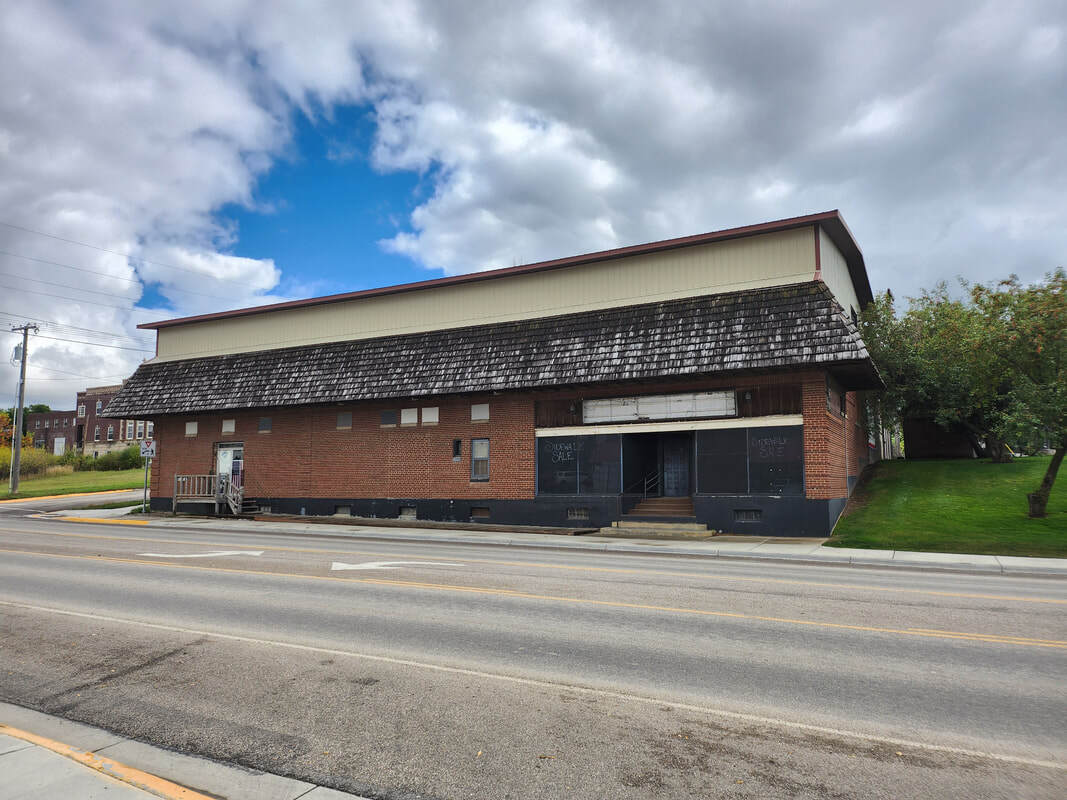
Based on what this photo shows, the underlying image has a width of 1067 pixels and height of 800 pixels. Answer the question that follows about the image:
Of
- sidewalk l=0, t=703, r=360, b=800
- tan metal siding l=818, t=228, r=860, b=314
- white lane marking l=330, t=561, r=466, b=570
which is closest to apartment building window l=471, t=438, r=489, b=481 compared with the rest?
white lane marking l=330, t=561, r=466, b=570

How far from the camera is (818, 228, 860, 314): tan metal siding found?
21.1m

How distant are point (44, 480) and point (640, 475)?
51.9 metres

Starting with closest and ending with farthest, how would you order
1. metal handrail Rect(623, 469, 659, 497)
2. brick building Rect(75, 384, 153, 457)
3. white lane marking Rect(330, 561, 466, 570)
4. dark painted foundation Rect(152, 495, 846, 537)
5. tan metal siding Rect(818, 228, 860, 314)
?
white lane marking Rect(330, 561, 466, 570), dark painted foundation Rect(152, 495, 846, 537), tan metal siding Rect(818, 228, 860, 314), metal handrail Rect(623, 469, 659, 497), brick building Rect(75, 384, 153, 457)

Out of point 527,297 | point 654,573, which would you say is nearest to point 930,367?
point 527,297

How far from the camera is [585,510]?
2275 centimetres

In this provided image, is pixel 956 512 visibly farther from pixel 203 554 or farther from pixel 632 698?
pixel 203 554

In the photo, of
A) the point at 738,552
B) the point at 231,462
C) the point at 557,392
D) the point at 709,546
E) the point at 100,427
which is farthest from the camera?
the point at 100,427

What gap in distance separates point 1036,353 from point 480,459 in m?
17.0

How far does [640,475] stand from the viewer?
23688mm

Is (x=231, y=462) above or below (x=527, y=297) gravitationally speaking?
below

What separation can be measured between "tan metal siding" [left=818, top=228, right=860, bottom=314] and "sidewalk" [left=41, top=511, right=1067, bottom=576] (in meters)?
8.40

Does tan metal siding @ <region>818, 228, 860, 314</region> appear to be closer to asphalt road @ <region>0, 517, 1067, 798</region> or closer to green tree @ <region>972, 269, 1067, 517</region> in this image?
green tree @ <region>972, 269, 1067, 517</region>

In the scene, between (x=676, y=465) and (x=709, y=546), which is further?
(x=676, y=465)

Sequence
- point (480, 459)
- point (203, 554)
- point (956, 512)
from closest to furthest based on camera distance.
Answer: point (203, 554)
point (956, 512)
point (480, 459)
